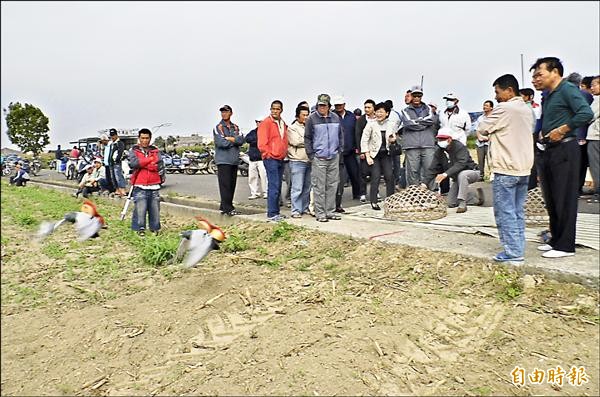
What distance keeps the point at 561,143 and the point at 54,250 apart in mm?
3569

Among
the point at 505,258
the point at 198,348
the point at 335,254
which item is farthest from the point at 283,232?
the point at 198,348

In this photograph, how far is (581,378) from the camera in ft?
8.09

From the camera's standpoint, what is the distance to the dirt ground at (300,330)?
239 cm

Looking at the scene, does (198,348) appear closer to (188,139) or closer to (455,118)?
(188,139)

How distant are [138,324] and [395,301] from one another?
70.0 inches

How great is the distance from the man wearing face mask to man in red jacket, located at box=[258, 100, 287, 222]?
205 cm

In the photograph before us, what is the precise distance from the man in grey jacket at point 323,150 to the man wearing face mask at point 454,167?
1410mm

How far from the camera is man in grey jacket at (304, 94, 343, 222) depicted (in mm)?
5641

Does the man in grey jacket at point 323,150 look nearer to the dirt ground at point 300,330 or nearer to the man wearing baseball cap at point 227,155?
the man wearing baseball cap at point 227,155

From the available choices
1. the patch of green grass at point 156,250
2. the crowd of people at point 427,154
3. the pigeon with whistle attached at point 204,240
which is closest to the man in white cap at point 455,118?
the crowd of people at point 427,154

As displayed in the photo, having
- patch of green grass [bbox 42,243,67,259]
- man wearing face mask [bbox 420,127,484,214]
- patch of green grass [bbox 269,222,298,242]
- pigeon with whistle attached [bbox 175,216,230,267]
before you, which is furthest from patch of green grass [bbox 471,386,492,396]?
man wearing face mask [bbox 420,127,484,214]

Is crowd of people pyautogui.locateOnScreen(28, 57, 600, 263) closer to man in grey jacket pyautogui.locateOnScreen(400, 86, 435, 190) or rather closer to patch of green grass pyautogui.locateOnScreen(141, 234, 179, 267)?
man in grey jacket pyautogui.locateOnScreen(400, 86, 435, 190)

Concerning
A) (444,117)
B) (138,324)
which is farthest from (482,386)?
(444,117)

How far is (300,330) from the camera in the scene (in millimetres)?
2988
